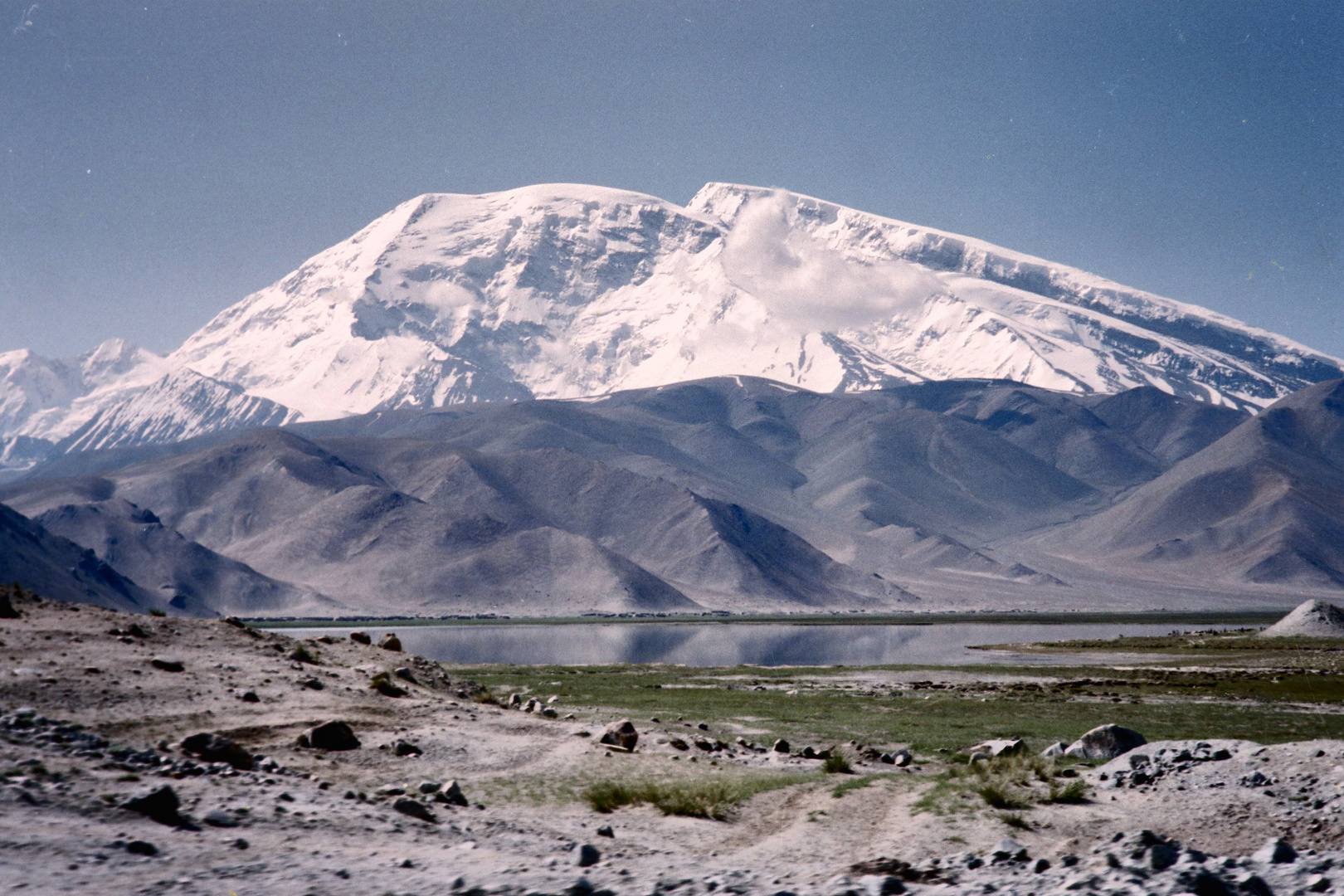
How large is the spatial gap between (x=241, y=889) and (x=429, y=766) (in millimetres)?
9458

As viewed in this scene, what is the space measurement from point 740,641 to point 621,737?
10518 cm

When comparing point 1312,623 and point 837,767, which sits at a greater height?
point 1312,623

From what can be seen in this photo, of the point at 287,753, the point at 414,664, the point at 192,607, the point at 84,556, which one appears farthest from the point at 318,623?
the point at 287,753

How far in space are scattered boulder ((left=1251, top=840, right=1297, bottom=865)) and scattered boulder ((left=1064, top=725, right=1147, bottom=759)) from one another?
12.5 metres

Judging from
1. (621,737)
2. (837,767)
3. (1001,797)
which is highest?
(1001,797)

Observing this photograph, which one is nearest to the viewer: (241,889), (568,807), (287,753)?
(241,889)

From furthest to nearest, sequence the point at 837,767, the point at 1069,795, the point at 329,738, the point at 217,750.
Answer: the point at 837,767
the point at 329,738
the point at 1069,795
the point at 217,750

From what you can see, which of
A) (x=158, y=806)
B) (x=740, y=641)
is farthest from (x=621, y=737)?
(x=740, y=641)

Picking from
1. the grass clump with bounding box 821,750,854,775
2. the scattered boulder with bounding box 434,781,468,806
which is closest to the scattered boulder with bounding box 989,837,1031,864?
the grass clump with bounding box 821,750,854,775

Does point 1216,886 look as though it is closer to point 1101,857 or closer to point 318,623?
point 1101,857

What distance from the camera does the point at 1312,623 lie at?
110 m

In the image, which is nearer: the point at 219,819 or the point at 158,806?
the point at 158,806

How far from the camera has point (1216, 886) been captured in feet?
40.0

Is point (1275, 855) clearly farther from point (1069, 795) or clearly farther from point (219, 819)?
point (219, 819)
